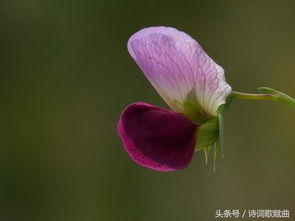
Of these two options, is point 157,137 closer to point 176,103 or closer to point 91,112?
point 176,103

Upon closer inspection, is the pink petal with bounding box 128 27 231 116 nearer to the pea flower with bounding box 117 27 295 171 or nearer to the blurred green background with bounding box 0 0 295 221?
the pea flower with bounding box 117 27 295 171

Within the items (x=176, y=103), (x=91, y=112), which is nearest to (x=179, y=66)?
(x=176, y=103)

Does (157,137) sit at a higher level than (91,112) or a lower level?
higher

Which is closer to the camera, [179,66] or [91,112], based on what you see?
[179,66]

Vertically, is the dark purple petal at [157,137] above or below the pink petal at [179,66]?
below

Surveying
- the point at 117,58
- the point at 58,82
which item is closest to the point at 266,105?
the point at 117,58

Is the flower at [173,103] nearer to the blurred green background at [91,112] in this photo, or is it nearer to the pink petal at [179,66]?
the pink petal at [179,66]

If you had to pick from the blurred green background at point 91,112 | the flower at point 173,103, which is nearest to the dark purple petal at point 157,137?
the flower at point 173,103
